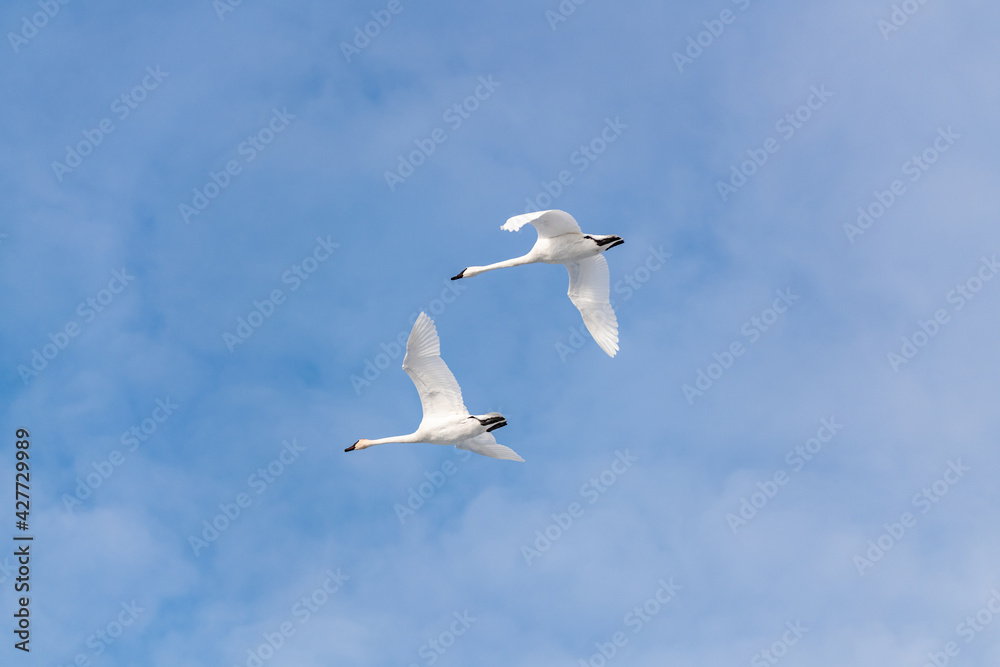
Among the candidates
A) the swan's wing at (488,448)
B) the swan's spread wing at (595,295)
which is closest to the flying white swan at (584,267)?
the swan's spread wing at (595,295)

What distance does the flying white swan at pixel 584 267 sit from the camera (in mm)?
→ 37062

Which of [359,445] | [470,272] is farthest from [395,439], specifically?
[470,272]

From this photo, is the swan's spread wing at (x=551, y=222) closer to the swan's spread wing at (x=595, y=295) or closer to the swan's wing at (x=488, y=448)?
the swan's spread wing at (x=595, y=295)

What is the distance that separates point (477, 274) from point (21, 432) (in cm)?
1797

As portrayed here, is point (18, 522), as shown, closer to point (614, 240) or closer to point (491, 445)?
point (491, 445)

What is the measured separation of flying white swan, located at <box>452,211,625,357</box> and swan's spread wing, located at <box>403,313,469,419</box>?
226 inches

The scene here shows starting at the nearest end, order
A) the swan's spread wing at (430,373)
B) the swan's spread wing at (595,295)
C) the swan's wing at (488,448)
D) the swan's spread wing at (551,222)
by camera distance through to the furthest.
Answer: the swan's spread wing at (551,222) → the swan's spread wing at (430,373) → the swan's wing at (488,448) → the swan's spread wing at (595,295)

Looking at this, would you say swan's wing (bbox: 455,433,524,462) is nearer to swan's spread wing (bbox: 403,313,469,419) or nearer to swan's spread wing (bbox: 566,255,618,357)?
swan's spread wing (bbox: 403,313,469,419)

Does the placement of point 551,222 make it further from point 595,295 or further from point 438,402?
point 438,402

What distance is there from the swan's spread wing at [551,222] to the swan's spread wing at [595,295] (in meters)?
2.04

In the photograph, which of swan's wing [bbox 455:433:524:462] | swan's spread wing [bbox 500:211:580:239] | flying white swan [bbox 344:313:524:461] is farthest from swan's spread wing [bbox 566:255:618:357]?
flying white swan [bbox 344:313:524:461]

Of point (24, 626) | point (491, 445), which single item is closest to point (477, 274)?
point (491, 445)

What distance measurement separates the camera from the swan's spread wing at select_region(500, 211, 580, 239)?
1296 inches

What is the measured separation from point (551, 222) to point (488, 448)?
8492 mm
